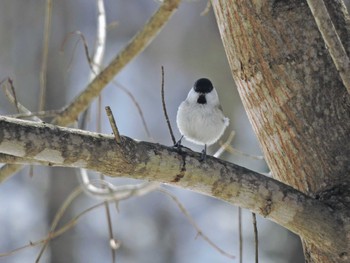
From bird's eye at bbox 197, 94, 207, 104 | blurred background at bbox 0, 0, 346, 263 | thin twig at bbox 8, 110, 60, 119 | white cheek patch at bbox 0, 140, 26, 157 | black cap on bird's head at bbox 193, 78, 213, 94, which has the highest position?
white cheek patch at bbox 0, 140, 26, 157

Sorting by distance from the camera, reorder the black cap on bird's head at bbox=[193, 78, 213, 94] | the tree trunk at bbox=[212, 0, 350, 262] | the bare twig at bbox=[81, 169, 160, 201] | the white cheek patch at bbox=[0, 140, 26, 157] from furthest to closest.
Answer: the bare twig at bbox=[81, 169, 160, 201], the black cap on bird's head at bbox=[193, 78, 213, 94], the tree trunk at bbox=[212, 0, 350, 262], the white cheek patch at bbox=[0, 140, 26, 157]

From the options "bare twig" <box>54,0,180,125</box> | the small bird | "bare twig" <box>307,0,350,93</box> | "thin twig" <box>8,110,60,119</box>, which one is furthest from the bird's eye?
"bare twig" <box>307,0,350,93</box>

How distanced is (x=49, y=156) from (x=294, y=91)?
2.75ft

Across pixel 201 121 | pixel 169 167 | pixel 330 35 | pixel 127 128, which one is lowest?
pixel 127 128

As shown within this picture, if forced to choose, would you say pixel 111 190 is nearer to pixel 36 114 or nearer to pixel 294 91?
pixel 36 114

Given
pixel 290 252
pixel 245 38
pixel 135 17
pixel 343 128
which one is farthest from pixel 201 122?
pixel 135 17

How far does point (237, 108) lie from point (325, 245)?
19.3ft

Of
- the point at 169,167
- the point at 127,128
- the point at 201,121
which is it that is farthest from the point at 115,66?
the point at 127,128

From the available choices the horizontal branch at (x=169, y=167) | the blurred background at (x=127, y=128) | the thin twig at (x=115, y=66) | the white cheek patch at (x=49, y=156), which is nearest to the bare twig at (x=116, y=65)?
the thin twig at (x=115, y=66)

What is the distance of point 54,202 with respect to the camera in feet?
25.9

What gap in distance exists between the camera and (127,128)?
7.59m

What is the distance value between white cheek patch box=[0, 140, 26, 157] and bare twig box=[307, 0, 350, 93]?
786 millimetres

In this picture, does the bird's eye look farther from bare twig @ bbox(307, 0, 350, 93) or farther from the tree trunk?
bare twig @ bbox(307, 0, 350, 93)

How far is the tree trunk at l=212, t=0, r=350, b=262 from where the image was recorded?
2170 mm
